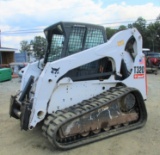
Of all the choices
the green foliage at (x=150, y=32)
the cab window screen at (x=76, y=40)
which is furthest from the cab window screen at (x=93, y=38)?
the green foliage at (x=150, y=32)

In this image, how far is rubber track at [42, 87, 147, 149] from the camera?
4.09 m

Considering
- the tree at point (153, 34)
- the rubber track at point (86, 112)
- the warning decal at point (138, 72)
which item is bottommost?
the rubber track at point (86, 112)

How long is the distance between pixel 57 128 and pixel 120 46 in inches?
86.8

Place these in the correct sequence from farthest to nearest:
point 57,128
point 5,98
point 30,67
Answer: point 5,98 < point 30,67 < point 57,128

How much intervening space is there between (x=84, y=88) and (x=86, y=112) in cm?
63

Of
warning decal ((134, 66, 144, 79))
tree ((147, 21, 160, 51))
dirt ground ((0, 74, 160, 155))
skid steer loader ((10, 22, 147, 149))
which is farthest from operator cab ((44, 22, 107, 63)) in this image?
tree ((147, 21, 160, 51))

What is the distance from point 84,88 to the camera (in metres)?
4.83

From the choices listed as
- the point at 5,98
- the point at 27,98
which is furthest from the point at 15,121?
the point at 5,98

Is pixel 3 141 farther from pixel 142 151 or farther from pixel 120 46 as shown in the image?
pixel 120 46

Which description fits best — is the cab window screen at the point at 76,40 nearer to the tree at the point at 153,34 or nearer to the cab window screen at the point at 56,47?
the cab window screen at the point at 56,47

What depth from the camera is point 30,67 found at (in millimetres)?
5723

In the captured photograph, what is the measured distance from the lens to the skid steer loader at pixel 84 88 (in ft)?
14.0

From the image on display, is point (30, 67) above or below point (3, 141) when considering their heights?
above

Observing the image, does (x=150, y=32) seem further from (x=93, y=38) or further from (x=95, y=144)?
(x=95, y=144)
